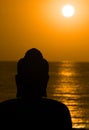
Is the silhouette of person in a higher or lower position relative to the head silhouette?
lower

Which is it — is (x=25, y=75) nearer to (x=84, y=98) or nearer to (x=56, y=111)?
(x=56, y=111)

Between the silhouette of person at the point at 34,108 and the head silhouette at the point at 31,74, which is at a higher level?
the head silhouette at the point at 31,74

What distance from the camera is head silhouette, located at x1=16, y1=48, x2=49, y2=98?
3.05 feet

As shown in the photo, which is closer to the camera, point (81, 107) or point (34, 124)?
point (34, 124)

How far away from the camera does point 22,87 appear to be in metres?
0.98

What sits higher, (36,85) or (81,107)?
(36,85)

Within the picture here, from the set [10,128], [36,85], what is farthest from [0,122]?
[36,85]

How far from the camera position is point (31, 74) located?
3.12ft

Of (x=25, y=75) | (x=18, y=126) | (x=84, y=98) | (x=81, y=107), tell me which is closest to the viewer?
(x=18, y=126)

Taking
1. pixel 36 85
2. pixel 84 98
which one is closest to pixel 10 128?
pixel 36 85

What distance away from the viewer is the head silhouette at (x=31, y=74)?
93cm

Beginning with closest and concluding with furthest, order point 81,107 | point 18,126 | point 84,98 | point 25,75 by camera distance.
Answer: point 18,126 → point 25,75 → point 81,107 → point 84,98

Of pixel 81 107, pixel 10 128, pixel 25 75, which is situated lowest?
pixel 81 107

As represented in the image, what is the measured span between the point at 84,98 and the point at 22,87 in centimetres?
681
